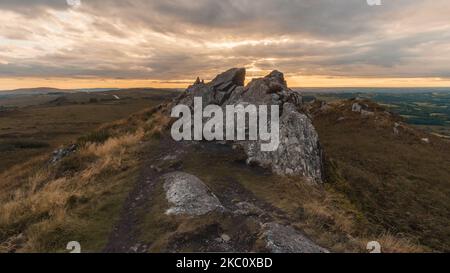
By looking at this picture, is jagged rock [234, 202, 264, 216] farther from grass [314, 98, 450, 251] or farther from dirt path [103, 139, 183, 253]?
grass [314, 98, 450, 251]

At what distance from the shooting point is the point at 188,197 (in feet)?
45.8

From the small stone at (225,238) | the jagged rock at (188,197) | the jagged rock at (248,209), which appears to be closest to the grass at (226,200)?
the small stone at (225,238)

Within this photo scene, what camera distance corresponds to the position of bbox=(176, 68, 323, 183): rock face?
19.7m

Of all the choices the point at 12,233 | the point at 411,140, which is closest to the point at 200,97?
the point at 12,233

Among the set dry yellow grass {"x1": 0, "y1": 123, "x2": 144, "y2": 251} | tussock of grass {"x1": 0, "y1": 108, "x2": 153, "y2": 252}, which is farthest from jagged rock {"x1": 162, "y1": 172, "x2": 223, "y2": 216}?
dry yellow grass {"x1": 0, "y1": 123, "x2": 144, "y2": 251}

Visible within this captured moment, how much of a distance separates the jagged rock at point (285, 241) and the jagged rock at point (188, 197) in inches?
112

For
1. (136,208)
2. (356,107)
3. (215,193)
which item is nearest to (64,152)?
(136,208)

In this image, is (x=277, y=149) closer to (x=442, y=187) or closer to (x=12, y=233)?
(x=12, y=233)

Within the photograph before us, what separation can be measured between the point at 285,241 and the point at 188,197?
4992 millimetres

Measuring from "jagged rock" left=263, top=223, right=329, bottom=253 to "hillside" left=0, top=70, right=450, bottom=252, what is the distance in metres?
0.04

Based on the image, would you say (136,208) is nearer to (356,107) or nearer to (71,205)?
(71,205)

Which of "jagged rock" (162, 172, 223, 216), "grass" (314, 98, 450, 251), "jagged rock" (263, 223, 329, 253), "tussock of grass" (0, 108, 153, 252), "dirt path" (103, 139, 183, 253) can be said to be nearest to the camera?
"jagged rock" (263, 223, 329, 253)
